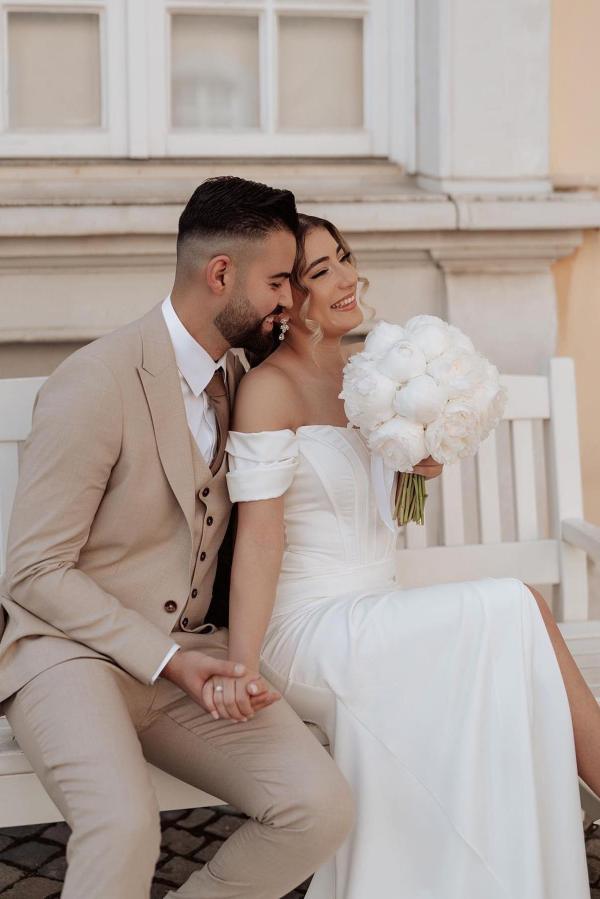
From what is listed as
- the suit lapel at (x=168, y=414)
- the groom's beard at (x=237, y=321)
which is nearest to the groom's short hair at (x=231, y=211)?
the groom's beard at (x=237, y=321)

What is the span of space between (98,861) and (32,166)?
8.20 ft

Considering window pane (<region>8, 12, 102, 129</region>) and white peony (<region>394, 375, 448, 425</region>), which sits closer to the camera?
white peony (<region>394, 375, 448, 425</region>)

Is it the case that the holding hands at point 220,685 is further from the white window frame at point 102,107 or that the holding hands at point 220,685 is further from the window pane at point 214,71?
the window pane at point 214,71

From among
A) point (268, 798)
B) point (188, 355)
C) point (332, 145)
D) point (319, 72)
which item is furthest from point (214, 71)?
point (268, 798)

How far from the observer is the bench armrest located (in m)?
3.47

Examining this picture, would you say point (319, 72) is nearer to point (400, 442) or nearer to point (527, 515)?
point (527, 515)

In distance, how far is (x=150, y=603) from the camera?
278 centimetres

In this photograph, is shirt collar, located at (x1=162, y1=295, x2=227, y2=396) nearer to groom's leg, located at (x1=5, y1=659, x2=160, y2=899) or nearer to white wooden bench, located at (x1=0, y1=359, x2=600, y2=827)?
groom's leg, located at (x1=5, y1=659, x2=160, y2=899)

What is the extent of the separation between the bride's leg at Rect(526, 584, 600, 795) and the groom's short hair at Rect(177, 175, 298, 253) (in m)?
1.10

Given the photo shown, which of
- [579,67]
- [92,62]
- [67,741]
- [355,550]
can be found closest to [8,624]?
[67,741]

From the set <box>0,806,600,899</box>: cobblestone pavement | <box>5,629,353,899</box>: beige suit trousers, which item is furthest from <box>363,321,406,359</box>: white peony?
<box>0,806,600,899</box>: cobblestone pavement

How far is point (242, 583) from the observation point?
113 inches

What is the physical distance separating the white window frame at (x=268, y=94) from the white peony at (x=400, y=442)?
1737 millimetres

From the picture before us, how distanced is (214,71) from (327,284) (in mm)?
1460
